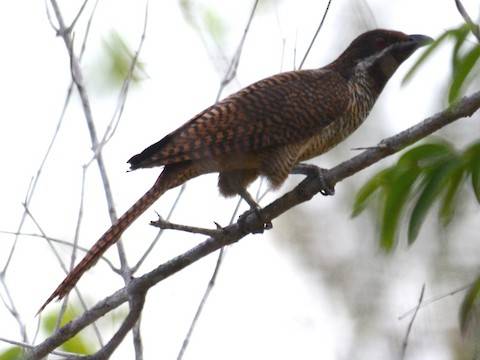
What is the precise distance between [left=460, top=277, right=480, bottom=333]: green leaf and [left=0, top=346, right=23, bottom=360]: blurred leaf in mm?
1901

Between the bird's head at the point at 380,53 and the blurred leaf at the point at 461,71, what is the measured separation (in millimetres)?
2704

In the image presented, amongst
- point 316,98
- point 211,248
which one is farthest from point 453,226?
point 316,98

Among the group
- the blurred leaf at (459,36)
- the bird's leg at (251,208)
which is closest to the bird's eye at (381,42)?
the bird's leg at (251,208)

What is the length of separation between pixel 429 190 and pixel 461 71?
0.40 m

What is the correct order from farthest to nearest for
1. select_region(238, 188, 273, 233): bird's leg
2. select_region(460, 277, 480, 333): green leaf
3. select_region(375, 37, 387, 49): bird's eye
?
select_region(375, 37, 387, 49): bird's eye → select_region(238, 188, 273, 233): bird's leg → select_region(460, 277, 480, 333): green leaf

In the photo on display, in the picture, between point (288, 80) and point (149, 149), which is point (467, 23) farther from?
point (288, 80)

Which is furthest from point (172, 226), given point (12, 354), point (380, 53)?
point (380, 53)

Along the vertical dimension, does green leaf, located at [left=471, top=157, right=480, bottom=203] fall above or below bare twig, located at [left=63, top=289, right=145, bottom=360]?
above

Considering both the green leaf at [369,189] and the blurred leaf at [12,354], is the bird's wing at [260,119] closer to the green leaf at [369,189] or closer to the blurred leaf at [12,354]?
the blurred leaf at [12,354]

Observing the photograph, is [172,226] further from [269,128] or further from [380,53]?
[380,53]

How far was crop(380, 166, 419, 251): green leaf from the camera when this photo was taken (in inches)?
107

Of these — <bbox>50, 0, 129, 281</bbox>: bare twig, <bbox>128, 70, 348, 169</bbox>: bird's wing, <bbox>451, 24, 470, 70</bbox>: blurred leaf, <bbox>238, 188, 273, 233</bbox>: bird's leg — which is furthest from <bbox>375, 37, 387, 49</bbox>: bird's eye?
<bbox>451, 24, 470, 70</bbox>: blurred leaf

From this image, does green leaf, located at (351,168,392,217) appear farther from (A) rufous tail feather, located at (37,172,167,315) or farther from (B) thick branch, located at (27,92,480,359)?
(A) rufous tail feather, located at (37,172,167,315)

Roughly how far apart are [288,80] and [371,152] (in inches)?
57.6
